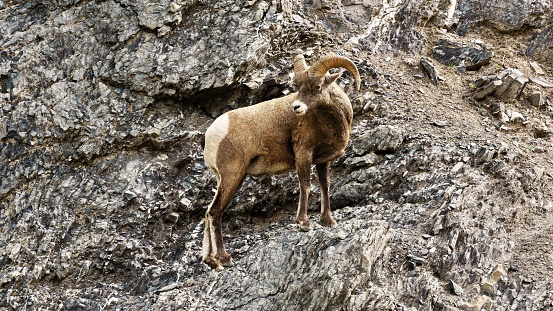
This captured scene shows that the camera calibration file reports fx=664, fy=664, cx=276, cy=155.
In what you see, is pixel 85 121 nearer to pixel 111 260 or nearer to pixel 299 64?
pixel 111 260

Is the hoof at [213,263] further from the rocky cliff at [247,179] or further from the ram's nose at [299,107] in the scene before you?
the ram's nose at [299,107]

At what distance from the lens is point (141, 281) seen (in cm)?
1283

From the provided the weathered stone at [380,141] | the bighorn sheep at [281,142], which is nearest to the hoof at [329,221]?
the bighorn sheep at [281,142]

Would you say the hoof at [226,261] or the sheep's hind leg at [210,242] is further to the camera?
the hoof at [226,261]

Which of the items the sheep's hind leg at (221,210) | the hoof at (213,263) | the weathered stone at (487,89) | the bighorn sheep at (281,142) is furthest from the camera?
the weathered stone at (487,89)

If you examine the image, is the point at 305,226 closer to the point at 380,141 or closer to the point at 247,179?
the point at 247,179

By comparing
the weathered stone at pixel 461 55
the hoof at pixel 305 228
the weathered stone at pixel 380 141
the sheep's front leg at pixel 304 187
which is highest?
the sheep's front leg at pixel 304 187

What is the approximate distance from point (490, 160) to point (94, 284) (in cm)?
850

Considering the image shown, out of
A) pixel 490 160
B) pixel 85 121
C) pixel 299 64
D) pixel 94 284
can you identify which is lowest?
pixel 94 284

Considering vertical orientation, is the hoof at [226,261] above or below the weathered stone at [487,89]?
above

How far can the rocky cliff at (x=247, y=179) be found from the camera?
36.9ft

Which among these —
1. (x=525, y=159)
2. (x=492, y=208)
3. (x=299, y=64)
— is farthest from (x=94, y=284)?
(x=525, y=159)

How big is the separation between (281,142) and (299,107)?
1.18 metres

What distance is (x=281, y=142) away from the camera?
38.9 feet
